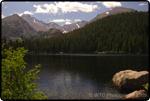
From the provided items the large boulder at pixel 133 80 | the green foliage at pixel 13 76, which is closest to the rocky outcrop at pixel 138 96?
the large boulder at pixel 133 80

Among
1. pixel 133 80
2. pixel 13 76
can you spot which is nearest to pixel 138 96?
pixel 133 80

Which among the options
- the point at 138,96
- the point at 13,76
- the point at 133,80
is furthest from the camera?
the point at 133,80

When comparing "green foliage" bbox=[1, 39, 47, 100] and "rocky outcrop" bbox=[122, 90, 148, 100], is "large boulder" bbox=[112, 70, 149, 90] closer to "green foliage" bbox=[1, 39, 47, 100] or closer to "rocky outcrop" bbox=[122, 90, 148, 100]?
"rocky outcrop" bbox=[122, 90, 148, 100]

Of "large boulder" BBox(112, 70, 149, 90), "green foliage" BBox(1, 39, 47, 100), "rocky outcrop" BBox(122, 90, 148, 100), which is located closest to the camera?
"green foliage" BBox(1, 39, 47, 100)

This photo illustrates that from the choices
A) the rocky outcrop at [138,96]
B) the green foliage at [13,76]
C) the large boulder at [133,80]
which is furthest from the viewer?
the large boulder at [133,80]

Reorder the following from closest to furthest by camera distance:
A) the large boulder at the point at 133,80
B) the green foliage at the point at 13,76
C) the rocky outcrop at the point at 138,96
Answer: the green foliage at the point at 13,76, the rocky outcrop at the point at 138,96, the large boulder at the point at 133,80

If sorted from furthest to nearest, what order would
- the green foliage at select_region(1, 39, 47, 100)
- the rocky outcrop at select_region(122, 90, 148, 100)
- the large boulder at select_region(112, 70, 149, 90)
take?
the large boulder at select_region(112, 70, 149, 90), the rocky outcrop at select_region(122, 90, 148, 100), the green foliage at select_region(1, 39, 47, 100)

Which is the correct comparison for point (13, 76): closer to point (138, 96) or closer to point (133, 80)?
point (138, 96)

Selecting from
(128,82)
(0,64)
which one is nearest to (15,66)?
(0,64)

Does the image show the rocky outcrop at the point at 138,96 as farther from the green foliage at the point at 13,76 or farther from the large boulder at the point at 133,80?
the green foliage at the point at 13,76

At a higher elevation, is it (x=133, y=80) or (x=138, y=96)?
(x=133, y=80)

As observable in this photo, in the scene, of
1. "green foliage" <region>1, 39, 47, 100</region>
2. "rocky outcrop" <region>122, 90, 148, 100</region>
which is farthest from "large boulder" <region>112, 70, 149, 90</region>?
"green foliage" <region>1, 39, 47, 100</region>

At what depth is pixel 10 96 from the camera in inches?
556

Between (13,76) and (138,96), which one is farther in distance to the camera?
(138,96)
